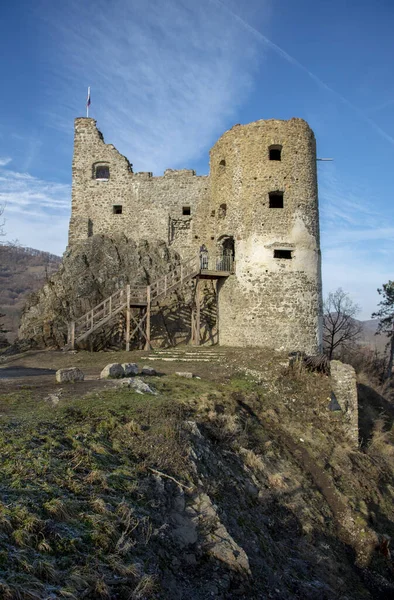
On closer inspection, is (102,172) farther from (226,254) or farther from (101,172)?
(226,254)

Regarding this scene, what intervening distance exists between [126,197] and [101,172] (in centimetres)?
307

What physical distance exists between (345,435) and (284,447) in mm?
3489

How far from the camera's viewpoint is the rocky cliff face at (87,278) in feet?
69.9

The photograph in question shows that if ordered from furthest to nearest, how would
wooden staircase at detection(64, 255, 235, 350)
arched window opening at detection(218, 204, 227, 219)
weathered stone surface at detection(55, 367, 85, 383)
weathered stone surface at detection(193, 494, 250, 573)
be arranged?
arched window opening at detection(218, 204, 227, 219) → wooden staircase at detection(64, 255, 235, 350) → weathered stone surface at detection(55, 367, 85, 383) → weathered stone surface at detection(193, 494, 250, 573)

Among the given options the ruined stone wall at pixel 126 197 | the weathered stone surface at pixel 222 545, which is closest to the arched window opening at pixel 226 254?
the ruined stone wall at pixel 126 197

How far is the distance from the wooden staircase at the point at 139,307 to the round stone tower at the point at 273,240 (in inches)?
47.8

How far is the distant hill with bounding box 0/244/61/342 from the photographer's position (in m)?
65.2

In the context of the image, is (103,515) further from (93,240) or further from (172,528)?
(93,240)

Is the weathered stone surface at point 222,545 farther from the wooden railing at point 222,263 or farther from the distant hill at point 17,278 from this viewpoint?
the distant hill at point 17,278

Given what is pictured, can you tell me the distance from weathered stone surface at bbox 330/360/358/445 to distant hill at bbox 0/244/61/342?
4678 cm

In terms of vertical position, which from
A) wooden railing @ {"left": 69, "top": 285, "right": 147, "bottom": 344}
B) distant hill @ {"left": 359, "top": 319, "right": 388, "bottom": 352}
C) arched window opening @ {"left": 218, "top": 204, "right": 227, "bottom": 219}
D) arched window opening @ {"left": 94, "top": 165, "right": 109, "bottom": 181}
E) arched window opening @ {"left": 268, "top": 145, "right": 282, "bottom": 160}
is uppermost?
arched window opening @ {"left": 94, "top": 165, "right": 109, "bottom": 181}

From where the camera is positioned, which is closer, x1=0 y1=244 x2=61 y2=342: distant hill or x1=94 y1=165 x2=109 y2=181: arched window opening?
x1=94 y1=165 x2=109 y2=181: arched window opening

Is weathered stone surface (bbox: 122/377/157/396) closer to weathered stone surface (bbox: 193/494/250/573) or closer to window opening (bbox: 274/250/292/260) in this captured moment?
weathered stone surface (bbox: 193/494/250/573)

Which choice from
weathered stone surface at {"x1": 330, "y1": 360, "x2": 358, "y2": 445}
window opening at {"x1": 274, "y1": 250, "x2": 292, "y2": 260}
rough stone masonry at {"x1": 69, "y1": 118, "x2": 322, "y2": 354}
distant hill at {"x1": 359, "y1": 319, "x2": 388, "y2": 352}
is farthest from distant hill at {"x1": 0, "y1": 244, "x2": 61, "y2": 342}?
weathered stone surface at {"x1": 330, "y1": 360, "x2": 358, "y2": 445}
